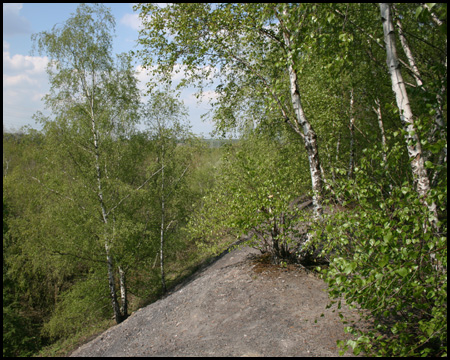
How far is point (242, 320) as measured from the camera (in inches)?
240

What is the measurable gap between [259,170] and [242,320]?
3369mm

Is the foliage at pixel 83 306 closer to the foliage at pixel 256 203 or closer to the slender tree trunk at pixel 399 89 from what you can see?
the foliage at pixel 256 203

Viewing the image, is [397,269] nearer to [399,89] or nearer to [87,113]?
[399,89]

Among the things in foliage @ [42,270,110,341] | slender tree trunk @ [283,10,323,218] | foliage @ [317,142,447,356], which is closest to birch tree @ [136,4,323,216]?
slender tree trunk @ [283,10,323,218]

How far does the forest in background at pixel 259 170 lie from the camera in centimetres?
323

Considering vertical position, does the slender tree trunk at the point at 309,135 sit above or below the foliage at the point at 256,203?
above

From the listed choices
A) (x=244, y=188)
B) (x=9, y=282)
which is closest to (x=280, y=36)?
(x=244, y=188)

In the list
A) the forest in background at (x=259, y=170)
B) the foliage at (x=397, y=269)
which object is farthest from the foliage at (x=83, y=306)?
the foliage at (x=397, y=269)

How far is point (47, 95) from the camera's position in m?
11.6

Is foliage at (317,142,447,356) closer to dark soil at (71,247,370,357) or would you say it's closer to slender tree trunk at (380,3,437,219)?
slender tree trunk at (380,3,437,219)

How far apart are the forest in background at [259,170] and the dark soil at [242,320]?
0.65m

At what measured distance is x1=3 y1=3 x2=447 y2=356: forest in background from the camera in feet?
10.6

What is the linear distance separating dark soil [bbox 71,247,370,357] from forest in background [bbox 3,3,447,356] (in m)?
0.65

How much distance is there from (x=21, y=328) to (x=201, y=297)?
30.6 ft
